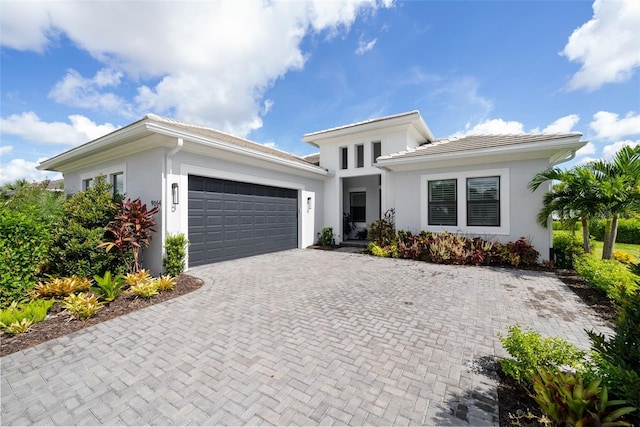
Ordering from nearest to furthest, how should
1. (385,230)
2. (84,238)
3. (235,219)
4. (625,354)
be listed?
1. (625,354)
2. (84,238)
3. (235,219)
4. (385,230)

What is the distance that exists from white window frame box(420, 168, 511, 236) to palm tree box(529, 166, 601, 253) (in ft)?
2.73

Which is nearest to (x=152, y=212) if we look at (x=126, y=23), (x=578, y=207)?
(x=126, y=23)

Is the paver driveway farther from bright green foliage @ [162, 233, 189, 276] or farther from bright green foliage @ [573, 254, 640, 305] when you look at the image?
bright green foliage @ [162, 233, 189, 276]

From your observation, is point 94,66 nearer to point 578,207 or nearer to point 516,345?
point 516,345

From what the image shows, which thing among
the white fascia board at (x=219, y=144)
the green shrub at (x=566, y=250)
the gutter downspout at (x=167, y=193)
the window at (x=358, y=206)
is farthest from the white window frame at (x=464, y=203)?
the gutter downspout at (x=167, y=193)

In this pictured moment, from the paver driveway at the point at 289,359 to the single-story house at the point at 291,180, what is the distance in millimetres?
3147

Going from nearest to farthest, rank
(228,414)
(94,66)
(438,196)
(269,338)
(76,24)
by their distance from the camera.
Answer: (228,414) < (269,338) < (76,24) < (94,66) < (438,196)

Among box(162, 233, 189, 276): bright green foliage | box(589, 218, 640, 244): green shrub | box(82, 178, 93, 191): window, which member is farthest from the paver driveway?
box(589, 218, 640, 244): green shrub

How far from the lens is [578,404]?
1.68 m

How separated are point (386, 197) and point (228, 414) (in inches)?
433

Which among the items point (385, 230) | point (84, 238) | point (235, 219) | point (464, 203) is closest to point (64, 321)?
point (84, 238)

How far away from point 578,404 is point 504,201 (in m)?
9.17

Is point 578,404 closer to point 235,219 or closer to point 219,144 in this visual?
point 219,144

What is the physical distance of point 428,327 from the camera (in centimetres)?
404
